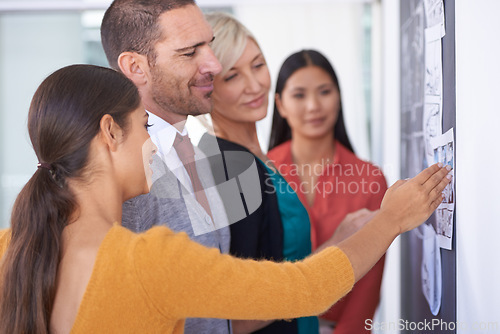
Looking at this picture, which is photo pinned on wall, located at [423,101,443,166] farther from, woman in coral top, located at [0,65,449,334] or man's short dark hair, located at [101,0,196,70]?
man's short dark hair, located at [101,0,196,70]

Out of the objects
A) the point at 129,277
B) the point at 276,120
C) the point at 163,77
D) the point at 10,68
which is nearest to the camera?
the point at 129,277

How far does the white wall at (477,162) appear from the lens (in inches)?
37.2

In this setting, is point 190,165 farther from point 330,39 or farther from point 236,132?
point 330,39

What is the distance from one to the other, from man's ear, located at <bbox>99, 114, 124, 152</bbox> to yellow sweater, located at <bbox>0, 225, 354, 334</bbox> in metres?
0.15

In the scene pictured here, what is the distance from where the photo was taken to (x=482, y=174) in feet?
3.26

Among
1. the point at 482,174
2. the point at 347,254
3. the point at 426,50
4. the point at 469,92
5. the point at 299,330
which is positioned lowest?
the point at 299,330

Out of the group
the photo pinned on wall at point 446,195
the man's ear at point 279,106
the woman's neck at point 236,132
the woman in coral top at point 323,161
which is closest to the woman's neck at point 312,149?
the woman in coral top at point 323,161

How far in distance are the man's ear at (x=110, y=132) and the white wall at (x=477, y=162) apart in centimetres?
68

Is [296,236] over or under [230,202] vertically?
under

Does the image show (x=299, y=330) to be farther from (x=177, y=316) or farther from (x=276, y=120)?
(x=276, y=120)

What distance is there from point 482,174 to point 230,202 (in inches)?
23.3

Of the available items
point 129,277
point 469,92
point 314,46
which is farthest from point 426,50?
point 314,46

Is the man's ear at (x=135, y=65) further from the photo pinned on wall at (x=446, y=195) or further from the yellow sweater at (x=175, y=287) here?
the photo pinned on wall at (x=446, y=195)

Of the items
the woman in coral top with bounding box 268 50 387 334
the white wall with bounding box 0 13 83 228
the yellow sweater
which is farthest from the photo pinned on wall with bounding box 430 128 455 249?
the white wall with bounding box 0 13 83 228
